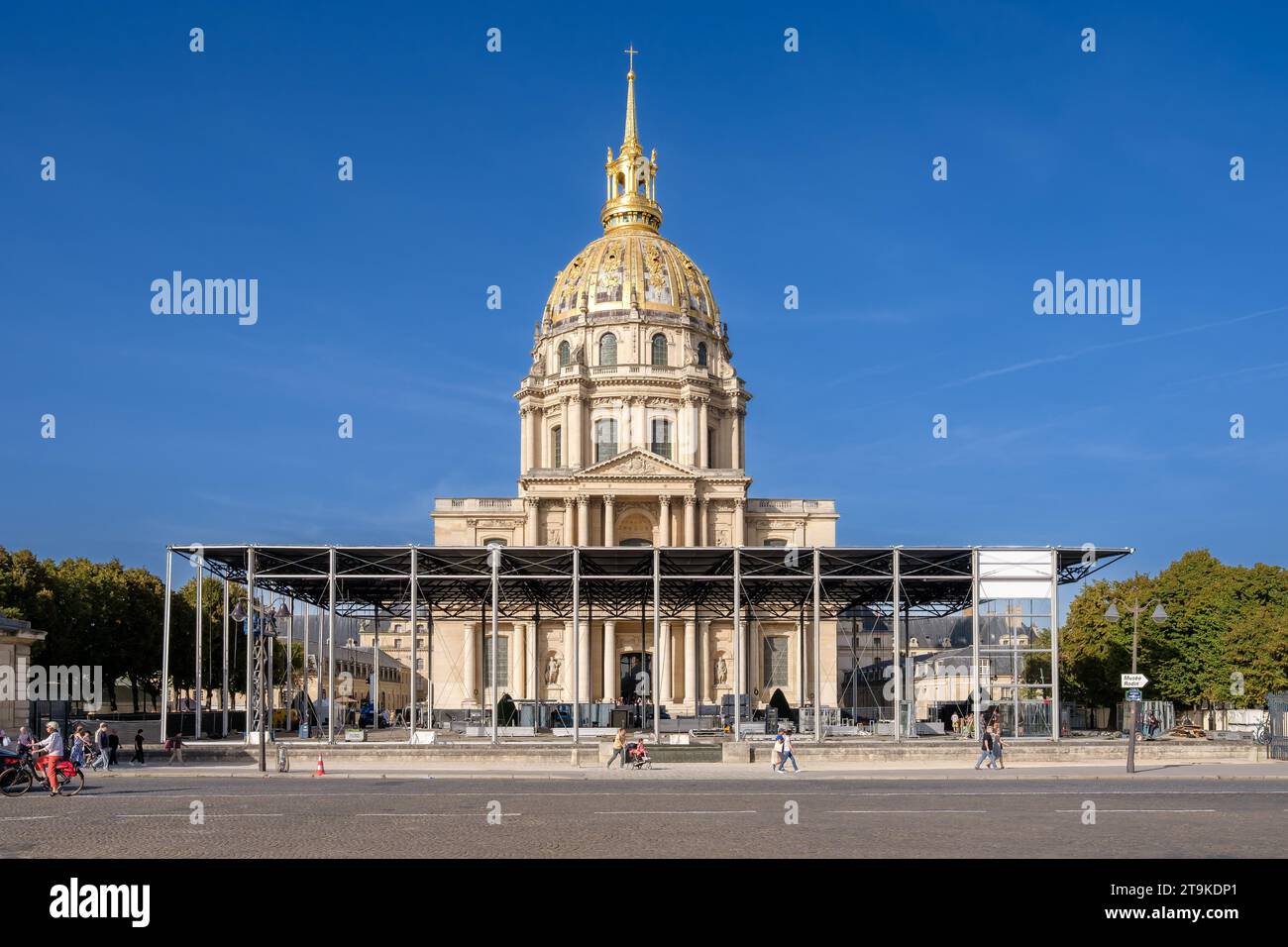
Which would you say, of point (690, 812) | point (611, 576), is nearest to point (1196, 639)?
point (611, 576)

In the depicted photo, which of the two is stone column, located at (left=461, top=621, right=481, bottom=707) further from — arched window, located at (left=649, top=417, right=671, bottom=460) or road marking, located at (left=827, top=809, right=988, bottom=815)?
road marking, located at (left=827, top=809, right=988, bottom=815)

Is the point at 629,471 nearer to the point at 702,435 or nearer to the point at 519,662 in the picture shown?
the point at 702,435

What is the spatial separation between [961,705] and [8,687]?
37534 millimetres

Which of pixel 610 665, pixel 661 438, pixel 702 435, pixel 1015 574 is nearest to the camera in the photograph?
pixel 1015 574

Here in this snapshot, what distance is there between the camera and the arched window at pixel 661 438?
92.6 metres

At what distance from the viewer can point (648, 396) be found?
93.1 m

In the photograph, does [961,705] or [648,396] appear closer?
[961,705]

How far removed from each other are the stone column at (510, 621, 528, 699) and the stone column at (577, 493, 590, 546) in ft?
22.5

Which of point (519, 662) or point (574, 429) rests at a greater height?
point (574, 429)

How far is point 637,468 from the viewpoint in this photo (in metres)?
82.6

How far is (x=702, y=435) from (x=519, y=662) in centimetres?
1974
